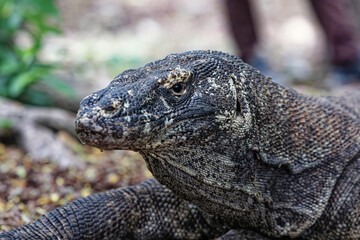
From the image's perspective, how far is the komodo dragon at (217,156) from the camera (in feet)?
10.2

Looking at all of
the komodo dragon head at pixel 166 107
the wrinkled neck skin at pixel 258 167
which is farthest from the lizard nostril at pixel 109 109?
the wrinkled neck skin at pixel 258 167

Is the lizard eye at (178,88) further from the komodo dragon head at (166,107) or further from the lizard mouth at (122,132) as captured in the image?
the lizard mouth at (122,132)

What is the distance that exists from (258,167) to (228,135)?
37 cm

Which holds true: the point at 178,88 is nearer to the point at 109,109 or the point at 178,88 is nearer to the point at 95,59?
the point at 109,109

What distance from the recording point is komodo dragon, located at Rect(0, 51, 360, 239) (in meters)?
3.12

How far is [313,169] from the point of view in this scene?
12.3 ft

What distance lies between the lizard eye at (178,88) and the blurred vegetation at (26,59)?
177 inches

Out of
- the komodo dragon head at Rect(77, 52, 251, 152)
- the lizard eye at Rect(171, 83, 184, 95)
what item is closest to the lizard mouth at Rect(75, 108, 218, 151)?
the komodo dragon head at Rect(77, 52, 251, 152)

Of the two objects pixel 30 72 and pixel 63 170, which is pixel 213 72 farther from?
pixel 30 72

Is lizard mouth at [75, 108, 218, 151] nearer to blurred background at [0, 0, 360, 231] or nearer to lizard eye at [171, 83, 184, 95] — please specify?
lizard eye at [171, 83, 184, 95]

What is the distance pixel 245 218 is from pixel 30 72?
16.4 ft

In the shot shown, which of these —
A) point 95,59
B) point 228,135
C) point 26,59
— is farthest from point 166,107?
point 95,59

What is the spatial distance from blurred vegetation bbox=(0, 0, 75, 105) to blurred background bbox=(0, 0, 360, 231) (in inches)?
0.7

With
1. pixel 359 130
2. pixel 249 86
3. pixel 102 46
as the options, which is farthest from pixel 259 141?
pixel 102 46
